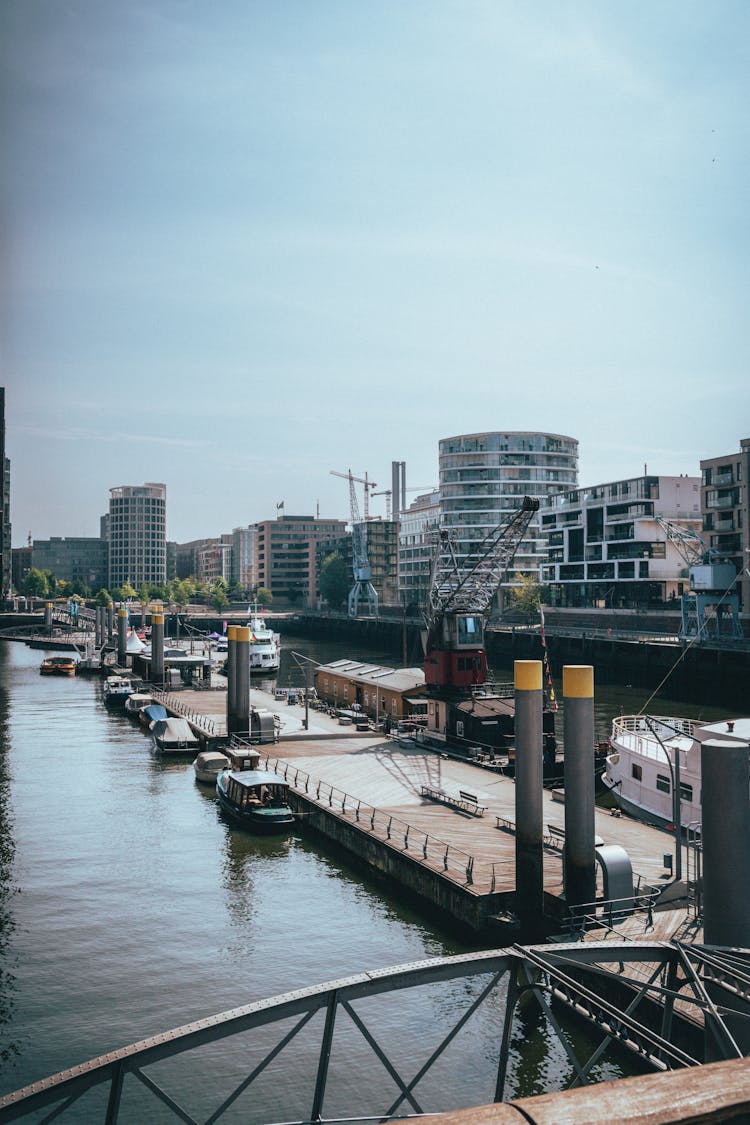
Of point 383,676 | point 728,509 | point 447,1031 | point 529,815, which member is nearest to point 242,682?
point 383,676

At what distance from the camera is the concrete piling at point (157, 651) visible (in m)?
90.4

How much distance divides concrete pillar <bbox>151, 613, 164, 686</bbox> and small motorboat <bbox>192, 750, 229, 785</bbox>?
40.1m

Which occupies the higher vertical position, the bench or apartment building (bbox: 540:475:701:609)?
apartment building (bbox: 540:475:701:609)

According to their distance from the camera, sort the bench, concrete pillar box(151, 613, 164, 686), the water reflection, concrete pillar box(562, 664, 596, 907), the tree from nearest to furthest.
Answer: the water reflection < concrete pillar box(562, 664, 596, 907) < the bench < concrete pillar box(151, 613, 164, 686) < the tree

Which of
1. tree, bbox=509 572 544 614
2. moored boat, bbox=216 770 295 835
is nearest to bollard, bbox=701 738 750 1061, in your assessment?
moored boat, bbox=216 770 295 835

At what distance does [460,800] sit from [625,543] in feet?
368

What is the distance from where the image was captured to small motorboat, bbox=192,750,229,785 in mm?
50688

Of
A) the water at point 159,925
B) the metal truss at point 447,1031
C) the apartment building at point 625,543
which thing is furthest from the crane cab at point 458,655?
the apartment building at point 625,543

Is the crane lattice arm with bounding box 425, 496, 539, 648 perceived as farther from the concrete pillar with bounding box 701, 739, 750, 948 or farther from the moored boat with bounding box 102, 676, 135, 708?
the concrete pillar with bounding box 701, 739, 750, 948

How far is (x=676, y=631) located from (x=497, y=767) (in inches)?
3063

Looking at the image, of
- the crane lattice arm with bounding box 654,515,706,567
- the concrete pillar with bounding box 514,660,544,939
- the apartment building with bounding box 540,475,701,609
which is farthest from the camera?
the apartment building with bounding box 540,475,701,609

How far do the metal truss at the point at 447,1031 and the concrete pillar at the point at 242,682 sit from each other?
1294 inches

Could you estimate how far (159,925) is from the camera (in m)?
29.6

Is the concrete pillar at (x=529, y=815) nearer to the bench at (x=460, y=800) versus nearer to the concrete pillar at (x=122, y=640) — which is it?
the bench at (x=460, y=800)
